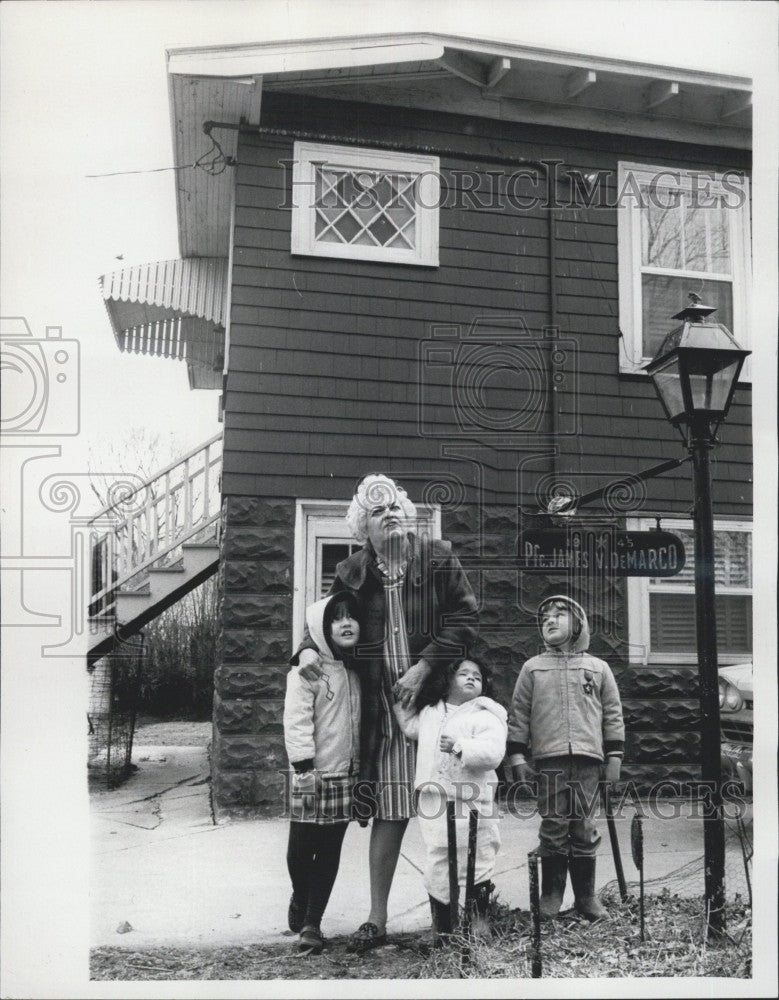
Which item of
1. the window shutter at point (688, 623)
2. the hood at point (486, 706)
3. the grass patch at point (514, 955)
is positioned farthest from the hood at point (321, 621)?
the window shutter at point (688, 623)

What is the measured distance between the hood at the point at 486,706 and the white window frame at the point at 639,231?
1885 mm

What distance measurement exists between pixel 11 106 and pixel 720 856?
424cm

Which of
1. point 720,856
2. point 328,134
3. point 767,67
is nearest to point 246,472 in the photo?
point 328,134

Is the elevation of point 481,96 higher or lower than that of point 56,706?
higher

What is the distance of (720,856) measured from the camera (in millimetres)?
3766

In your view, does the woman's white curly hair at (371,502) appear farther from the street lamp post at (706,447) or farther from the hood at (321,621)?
the street lamp post at (706,447)

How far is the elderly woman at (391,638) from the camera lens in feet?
12.0

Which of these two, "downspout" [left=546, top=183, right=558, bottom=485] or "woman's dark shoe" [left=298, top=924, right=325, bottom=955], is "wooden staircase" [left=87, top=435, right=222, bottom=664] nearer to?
"woman's dark shoe" [left=298, top=924, right=325, bottom=955]

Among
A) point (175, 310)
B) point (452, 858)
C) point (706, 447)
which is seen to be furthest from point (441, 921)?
point (175, 310)

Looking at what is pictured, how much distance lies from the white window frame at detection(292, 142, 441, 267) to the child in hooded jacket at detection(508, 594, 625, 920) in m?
1.91

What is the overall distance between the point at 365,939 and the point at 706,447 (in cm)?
235

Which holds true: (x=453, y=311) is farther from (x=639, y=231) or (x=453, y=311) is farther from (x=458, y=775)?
(x=458, y=775)

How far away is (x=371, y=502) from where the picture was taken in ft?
12.9

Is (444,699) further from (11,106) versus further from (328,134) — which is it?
(11,106)
